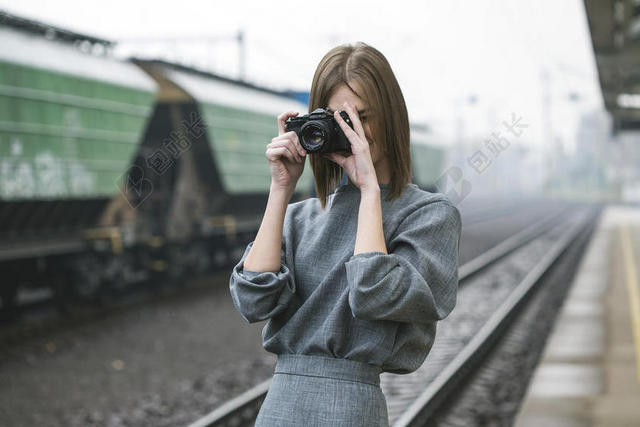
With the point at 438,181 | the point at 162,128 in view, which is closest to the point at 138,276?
the point at 162,128

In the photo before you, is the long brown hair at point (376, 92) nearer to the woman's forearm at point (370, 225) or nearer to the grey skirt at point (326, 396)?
the woman's forearm at point (370, 225)

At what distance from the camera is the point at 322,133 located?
1722mm

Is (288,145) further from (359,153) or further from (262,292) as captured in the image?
(262,292)

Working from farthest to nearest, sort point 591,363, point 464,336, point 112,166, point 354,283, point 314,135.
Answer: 1. point 112,166
2. point 464,336
3. point 591,363
4. point 314,135
5. point 354,283

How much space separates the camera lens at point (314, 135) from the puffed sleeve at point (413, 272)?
26 cm

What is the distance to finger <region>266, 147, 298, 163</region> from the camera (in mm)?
1803

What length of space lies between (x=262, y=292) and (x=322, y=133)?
388 millimetres

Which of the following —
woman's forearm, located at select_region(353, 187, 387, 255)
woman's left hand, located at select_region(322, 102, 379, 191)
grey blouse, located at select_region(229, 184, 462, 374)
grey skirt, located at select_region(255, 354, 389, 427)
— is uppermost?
woman's left hand, located at select_region(322, 102, 379, 191)

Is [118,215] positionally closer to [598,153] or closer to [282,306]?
[282,306]

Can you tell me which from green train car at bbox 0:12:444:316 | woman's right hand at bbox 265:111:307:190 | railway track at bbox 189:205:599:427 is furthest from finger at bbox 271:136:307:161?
green train car at bbox 0:12:444:316

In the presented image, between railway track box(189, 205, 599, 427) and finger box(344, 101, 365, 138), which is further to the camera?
railway track box(189, 205, 599, 427)

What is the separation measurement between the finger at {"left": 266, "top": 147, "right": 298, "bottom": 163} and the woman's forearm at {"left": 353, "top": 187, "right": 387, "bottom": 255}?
21 centimetres

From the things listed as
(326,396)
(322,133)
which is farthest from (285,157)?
(326,396)

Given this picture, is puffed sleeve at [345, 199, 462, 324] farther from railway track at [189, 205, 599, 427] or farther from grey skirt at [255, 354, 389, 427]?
railway track at [189, 205, 599, 427]
